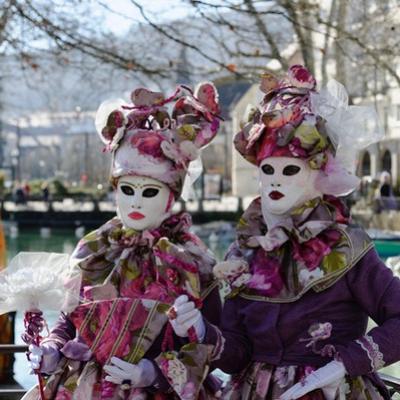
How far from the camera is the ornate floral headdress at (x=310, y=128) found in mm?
2756

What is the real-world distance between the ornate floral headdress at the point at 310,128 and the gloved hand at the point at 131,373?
75 centimetres

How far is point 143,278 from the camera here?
9.31 ft

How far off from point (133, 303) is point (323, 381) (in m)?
0.64

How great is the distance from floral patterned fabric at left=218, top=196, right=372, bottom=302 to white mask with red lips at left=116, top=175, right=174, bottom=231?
28 cm

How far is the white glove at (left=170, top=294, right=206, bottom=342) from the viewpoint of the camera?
2.58 m

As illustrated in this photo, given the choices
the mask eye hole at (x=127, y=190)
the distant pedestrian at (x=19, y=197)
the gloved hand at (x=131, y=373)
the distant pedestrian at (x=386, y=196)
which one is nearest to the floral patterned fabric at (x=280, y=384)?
the gloved hand at (x=131, y=373)

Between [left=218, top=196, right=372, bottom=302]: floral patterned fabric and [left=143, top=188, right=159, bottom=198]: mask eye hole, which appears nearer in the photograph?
[left=218, top=196, right=372, bottom=302]: floral patterned fabric

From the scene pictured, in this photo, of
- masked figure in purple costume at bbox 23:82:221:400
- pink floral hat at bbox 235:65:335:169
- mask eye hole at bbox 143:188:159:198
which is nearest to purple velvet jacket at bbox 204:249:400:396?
masked figure in purple costume at bbox 23:82:221:400

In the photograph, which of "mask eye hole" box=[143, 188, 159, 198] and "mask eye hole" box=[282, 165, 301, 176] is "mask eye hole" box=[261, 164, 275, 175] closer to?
"mask eye hole" box=[282, 165, 301, 176]

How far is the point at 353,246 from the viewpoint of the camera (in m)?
2.69

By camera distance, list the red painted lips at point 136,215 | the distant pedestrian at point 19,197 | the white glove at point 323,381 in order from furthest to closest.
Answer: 1. the distant pedestrian at point 19,197
2. the red painted lips at point 136,215
3. the white glove at point 323,381

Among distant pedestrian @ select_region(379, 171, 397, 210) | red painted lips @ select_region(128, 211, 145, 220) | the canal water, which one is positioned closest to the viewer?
red painted lips @ select_region(128, 211, 145, 220)

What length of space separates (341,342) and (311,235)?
33cm

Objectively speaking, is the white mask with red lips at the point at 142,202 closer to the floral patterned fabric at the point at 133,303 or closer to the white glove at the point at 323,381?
the floral patterned fabric at the point at 133,303
